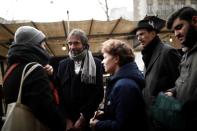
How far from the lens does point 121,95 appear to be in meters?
2.98

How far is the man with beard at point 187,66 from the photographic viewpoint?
2775 mm

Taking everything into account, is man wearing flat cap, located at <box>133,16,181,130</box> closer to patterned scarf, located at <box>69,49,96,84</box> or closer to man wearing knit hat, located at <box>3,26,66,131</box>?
patterned scarf, located at <box>69,49,96,84</box>

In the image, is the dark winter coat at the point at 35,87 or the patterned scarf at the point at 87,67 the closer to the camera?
the dark winter coat at the point at 35,87

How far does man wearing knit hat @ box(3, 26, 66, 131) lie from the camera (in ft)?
9.36

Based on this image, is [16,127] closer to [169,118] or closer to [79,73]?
[169,118]

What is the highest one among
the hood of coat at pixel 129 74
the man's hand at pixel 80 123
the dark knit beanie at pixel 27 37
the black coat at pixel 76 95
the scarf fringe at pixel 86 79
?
the dark knit beanie at pixel 27 37

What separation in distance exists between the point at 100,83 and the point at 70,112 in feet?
1.85

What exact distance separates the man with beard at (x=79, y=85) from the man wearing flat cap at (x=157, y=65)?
0.76 metres

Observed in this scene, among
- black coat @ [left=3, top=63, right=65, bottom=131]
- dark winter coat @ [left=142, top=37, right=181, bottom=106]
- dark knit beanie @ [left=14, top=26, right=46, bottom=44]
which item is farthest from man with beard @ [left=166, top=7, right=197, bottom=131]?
dark knit beanie @ [left=14, top=26, right=46, bottom=44]

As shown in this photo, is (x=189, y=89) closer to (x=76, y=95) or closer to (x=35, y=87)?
(x=35, y=87)

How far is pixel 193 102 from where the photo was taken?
2.77 meters

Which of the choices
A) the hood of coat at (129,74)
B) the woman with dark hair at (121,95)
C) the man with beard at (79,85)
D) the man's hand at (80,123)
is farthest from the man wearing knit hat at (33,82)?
the man with beard at (79,85)

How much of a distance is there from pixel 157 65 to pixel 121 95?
0.96m

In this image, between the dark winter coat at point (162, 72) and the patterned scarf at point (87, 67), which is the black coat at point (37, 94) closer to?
the dark winter coat at point (162, 72)
